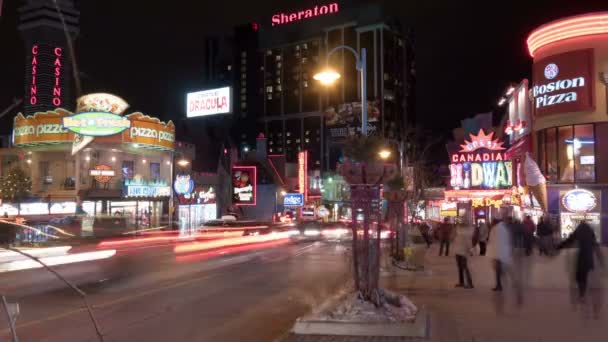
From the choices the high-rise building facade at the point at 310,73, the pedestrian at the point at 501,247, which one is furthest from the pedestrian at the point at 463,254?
the high-rise building facade at the point at 310,73

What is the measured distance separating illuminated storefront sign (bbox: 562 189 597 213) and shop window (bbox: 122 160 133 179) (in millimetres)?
35210

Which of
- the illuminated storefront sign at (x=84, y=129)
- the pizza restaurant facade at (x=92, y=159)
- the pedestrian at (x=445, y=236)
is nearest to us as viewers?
the pedestrian at (x=445, y=236)

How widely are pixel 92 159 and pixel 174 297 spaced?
3673 cm

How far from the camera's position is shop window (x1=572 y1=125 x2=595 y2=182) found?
26.4m

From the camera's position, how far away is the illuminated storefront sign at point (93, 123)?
43.3 m

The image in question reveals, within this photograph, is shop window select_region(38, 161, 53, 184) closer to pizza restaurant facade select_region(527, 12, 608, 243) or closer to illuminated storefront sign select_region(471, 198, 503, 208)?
illuminated storefront sign select_region(471, 198, 503, 208)

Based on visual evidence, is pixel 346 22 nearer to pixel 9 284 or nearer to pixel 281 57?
pixel 281 57

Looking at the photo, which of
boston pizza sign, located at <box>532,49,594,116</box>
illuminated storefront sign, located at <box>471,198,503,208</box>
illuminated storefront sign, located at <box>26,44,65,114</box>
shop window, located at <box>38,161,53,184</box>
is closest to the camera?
boston pizza sign, located at <box>532,49,594,116</box>

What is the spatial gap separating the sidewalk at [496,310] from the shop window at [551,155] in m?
12.2

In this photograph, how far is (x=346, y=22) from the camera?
148 meters

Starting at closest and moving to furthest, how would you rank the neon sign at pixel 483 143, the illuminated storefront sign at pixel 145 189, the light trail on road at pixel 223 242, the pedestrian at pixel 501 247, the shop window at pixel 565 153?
1. the pedestrian at pixel 501 247
2. the shop window at pixel 565 153
3. the light trail on road at pixel 223 242
4. the neon sign at pixel 483 143
5. the illuminated storefront sign at pixel 145 189

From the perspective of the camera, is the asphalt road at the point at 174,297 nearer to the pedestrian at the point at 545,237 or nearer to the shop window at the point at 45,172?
the pedestrian at the point at 545,237

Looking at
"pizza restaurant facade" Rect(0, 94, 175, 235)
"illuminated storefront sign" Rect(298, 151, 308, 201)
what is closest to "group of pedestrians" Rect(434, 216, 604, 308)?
"pizza restaurant facade" Rect(0, 94, 175, 235)

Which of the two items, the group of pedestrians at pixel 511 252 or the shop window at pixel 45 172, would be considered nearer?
the group of pedestrians at pixel 511 252
